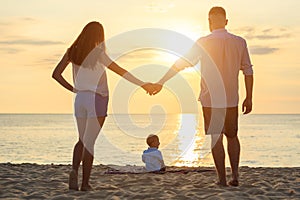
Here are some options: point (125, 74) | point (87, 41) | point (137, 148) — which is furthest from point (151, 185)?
point (137, 148)

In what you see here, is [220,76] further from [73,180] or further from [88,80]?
[73,180]

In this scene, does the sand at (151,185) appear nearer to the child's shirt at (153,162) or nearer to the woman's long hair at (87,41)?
the child's shirt at (153,162)

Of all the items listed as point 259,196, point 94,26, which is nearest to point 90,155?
point 94,26

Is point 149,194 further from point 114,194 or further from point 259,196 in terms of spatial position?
point 259,196

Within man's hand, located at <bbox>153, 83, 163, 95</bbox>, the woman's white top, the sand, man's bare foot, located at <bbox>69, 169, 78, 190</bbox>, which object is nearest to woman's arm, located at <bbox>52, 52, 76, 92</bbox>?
the woman's white top

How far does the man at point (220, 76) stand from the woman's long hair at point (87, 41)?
123 cm

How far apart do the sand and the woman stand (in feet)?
2.03

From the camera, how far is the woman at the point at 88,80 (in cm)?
632

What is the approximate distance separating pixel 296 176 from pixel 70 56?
401 cm

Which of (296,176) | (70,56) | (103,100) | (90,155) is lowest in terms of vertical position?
(296,176)

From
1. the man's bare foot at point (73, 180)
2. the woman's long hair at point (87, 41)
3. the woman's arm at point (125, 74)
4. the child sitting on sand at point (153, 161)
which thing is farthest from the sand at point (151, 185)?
the woman's long hair at point (87, 41)

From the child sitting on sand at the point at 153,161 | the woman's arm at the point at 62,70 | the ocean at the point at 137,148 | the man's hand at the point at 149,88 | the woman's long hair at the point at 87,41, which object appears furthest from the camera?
the ocean at the point at 137,148

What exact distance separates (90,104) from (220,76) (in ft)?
5.29

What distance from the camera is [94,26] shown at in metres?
6.30
